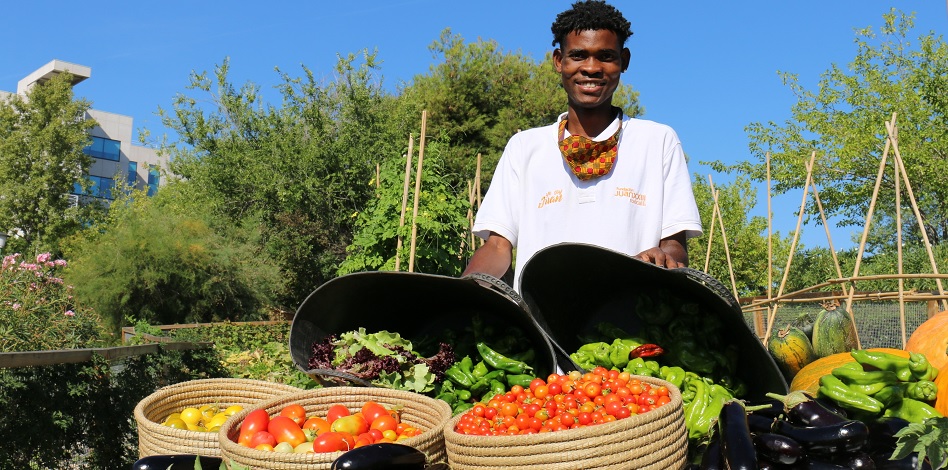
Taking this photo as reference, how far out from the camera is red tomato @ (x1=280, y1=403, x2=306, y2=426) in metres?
2.48

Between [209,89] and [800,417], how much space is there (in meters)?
25.7

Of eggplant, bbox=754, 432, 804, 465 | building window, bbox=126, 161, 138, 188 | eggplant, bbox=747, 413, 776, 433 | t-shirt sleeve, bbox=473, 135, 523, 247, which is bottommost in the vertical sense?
eggplant, bbox=754, 432, 804, 465

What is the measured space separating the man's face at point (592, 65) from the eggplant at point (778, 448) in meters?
1.20

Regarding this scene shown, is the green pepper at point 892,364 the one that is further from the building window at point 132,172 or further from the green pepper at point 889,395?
the building window at point 132,172

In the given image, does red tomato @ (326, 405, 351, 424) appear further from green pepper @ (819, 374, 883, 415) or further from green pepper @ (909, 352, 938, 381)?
green pepper @ (909, 352, 938, 381)

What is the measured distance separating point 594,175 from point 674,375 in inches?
29.3

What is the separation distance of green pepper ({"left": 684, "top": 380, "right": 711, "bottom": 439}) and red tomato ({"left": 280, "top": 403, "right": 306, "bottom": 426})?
113 centimetres

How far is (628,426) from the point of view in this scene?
178cm

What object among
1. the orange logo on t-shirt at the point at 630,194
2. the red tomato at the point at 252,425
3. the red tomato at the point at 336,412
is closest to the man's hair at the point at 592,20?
the orange logo on t-shirt at the point at 630,194

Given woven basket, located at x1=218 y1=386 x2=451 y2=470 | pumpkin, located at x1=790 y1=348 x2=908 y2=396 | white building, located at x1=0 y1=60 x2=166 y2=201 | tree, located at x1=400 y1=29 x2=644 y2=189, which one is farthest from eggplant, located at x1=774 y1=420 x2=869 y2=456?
white building, located at x1=0 y1=60 x2=166 y2=201

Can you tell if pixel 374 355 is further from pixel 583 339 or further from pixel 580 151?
pixel 580 151

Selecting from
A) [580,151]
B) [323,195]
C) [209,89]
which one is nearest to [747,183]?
[323,195]

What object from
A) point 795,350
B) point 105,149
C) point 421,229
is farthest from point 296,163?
point 105,149

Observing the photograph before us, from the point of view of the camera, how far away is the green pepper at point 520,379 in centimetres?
238
